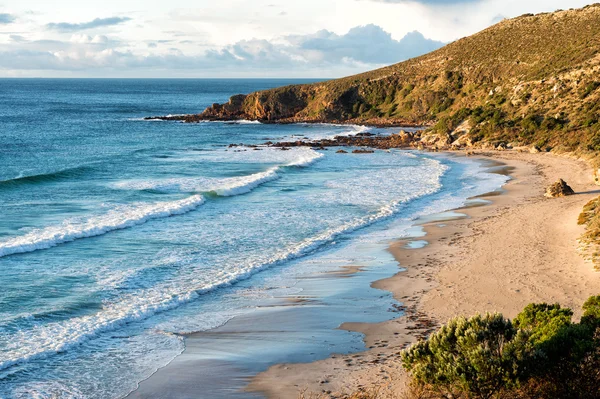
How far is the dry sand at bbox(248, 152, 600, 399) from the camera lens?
10734mm

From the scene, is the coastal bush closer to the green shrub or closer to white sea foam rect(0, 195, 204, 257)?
the green shrub

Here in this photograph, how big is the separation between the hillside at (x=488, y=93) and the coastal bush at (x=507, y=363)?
3369 centimetres

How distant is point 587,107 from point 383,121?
32189mm

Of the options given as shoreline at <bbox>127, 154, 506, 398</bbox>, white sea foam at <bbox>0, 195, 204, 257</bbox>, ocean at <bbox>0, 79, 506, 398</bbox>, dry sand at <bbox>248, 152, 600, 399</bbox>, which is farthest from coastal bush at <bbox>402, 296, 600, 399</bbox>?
white sea foam at <bbox>0, 195, 204, 257</bbox>

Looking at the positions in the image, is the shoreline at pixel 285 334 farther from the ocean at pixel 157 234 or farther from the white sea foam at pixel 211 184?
the white sea foam at pixel 211 184

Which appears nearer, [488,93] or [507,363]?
[507,363]

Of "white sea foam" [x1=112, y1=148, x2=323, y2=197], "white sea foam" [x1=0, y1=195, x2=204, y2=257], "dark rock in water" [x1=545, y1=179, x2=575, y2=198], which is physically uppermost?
"dark rock in water" [x1=545, y1=179, x2=575, y2=198]

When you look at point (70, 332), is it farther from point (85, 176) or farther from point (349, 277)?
point (85, 176)

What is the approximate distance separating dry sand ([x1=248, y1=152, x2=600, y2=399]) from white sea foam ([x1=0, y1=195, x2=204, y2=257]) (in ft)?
34.7

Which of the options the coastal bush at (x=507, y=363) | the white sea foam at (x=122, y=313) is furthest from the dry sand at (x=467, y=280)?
the white sea foam at (x=122, y=313)

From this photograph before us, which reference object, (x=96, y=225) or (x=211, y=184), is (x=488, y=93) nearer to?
(x=211, y=184)

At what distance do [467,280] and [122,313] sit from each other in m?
8.82

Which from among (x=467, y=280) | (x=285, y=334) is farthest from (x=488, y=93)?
(x=285, y=334)

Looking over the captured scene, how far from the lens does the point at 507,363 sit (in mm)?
8688
